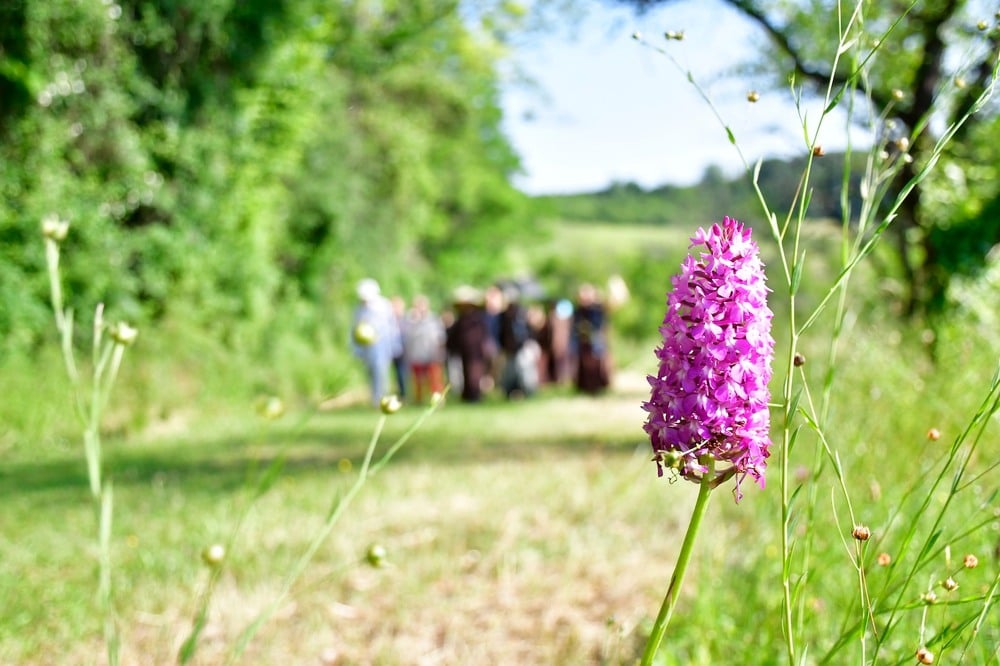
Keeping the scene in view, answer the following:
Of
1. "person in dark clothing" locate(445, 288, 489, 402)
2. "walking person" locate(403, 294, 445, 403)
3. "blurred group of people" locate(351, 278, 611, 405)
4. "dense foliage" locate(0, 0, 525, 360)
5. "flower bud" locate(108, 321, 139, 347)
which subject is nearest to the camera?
"flower bud" locate(108, 321, 139, 347)

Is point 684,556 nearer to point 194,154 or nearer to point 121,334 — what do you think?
point 121,334

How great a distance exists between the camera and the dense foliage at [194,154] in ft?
30.8

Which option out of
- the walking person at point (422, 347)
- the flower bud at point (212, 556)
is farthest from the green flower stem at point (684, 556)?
the walking person at point (422, 347)

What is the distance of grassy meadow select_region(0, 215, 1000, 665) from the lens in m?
2.40

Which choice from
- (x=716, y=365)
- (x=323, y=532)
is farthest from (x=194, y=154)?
(x=716, y=365)

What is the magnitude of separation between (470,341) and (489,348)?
0.34 m

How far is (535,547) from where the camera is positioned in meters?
3.93

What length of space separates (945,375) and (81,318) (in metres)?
8.97

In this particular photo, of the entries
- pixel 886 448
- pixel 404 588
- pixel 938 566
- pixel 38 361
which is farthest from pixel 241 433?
pixel 938 566

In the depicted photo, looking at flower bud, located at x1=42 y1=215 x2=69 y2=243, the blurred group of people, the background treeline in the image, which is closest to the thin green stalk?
flower bud, located at x1=42 y1=215 x2=69 y2=243

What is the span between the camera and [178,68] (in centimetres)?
1075

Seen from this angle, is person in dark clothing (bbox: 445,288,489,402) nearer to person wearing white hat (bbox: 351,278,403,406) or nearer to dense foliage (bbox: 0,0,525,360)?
person wearing white hat (bbox: 351,278,403,406)

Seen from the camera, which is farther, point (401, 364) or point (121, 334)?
point (401, 364)

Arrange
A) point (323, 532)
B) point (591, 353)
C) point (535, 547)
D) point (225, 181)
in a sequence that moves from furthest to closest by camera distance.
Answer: point (591, 353)
point (225, 181)
point (535, 547)
point (323, 532)
